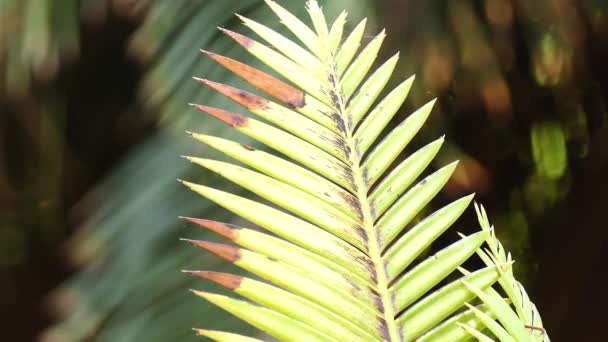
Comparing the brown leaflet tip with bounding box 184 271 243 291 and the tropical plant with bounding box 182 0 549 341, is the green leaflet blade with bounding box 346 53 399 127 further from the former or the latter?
the brown leaflet tip with bounding box 184 271 243 291

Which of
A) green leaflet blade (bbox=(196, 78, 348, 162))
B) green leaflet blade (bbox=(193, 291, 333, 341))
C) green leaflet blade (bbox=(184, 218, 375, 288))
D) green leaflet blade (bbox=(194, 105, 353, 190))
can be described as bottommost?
green leaflet blade (bbox=(193, 291, 333, 341))

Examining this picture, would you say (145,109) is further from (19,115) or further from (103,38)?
(19,115)

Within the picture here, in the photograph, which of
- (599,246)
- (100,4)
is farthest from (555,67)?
(100,4)

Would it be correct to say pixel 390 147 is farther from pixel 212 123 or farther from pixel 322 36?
pixel 212 123

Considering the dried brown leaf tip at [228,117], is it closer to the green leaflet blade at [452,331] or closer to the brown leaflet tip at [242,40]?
the brown leaflet tip at [242,40]

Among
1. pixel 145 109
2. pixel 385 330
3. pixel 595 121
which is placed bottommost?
pixel 385 330

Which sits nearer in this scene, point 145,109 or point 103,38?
point 145,109

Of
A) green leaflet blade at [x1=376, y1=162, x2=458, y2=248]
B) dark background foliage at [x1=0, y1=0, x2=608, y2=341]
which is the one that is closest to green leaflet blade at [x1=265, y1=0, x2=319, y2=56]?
green leaflet blade at [x1=376, y1=162, x2=458, y2=248]
